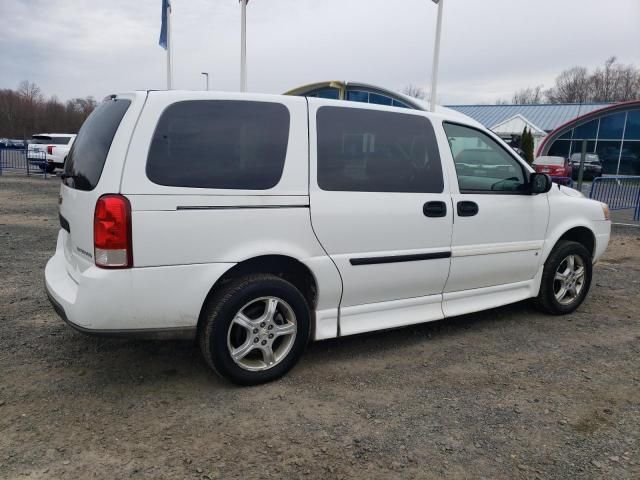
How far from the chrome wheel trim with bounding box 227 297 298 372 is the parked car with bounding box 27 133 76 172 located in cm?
1613

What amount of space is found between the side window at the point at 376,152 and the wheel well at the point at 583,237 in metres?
1.96

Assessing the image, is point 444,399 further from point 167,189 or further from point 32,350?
point 32,350

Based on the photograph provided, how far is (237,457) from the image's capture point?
2.54 m

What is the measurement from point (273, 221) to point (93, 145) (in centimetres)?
119

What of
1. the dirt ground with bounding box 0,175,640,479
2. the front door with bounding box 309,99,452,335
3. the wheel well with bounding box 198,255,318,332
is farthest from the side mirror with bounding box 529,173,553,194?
the wheel well with bounding box 198,255,318,332

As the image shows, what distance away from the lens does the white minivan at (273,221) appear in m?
2.82

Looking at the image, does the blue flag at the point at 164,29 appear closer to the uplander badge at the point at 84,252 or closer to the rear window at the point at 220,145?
the rear window at the point at 220,145

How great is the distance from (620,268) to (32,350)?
7183mm

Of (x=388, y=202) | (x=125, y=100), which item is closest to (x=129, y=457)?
(x=125, y=100)

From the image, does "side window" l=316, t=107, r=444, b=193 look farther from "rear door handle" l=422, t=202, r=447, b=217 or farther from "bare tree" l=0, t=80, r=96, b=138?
"bare tree" l=0, t=80, r=96, b=138

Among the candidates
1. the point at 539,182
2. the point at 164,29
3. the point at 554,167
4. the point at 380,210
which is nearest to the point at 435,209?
the point at 380,210

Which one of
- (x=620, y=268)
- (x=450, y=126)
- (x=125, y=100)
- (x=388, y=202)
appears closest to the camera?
(x=125, y=100)

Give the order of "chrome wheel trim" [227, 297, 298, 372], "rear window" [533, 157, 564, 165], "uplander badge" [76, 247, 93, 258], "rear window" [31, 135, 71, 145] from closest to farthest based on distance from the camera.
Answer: "uplander badge" [76, 247, 93, 258]
"chrome wheel trim" [227, 297, 298, 372]
"rear window" [31, 135, 71, 145]
"rear window" [533, 157, 564, 165]

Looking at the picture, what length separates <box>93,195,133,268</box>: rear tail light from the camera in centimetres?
273
